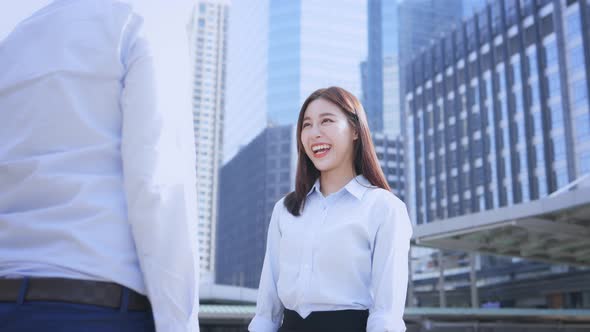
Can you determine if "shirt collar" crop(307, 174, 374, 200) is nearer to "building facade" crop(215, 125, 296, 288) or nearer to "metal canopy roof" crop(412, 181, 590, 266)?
"metal canopy roof" crop(412, 181, 590, 266)

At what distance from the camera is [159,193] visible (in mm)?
1628

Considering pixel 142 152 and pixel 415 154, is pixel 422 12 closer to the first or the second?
pixel 415 154

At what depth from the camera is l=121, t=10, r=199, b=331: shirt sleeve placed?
5.26 feet

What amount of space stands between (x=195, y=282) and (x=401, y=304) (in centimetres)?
101

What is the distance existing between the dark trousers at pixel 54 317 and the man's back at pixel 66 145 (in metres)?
0.08

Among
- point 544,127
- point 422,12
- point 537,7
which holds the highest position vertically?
point 422,12

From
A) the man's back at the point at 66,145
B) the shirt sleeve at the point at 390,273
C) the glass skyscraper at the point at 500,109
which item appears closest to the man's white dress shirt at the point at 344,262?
the shirt sleeve at the point at 390,273

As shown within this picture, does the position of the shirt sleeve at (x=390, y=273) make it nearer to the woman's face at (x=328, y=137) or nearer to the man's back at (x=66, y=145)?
the woman's face at (x=328, y=137)

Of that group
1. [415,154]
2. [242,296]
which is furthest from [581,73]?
[242,296]

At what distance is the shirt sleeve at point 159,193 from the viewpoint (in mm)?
1604

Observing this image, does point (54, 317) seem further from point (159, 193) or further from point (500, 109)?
point (500, 109)

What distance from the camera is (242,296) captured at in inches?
1140

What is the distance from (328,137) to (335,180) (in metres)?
0.22

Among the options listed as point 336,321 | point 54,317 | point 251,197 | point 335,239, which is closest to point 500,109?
point 251,197
